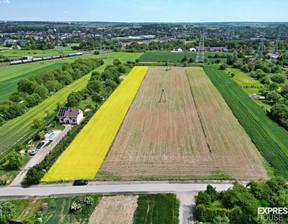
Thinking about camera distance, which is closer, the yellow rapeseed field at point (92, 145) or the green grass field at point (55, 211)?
the green grass field at point (55, 211)

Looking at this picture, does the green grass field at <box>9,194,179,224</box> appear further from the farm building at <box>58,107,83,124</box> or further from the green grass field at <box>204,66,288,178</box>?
the farm building at <box>58,107,83,124</box>

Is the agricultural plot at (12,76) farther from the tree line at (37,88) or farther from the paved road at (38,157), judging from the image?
the paved road at (38,157)

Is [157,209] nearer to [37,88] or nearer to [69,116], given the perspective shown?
[69,116]

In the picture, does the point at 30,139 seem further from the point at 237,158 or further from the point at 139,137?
the point at 237,158

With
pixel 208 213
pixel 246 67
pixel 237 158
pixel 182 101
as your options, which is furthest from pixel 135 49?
pixel 208 213

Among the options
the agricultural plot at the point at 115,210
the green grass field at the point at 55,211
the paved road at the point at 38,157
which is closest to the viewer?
the agricultural plot at the point at 115,210

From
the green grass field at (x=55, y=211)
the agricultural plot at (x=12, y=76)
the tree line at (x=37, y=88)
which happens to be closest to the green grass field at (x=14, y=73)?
the agricultural plot at (x=12, y=76)

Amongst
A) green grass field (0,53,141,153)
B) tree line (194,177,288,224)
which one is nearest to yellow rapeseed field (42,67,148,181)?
green grass field (0,53,141,153)
